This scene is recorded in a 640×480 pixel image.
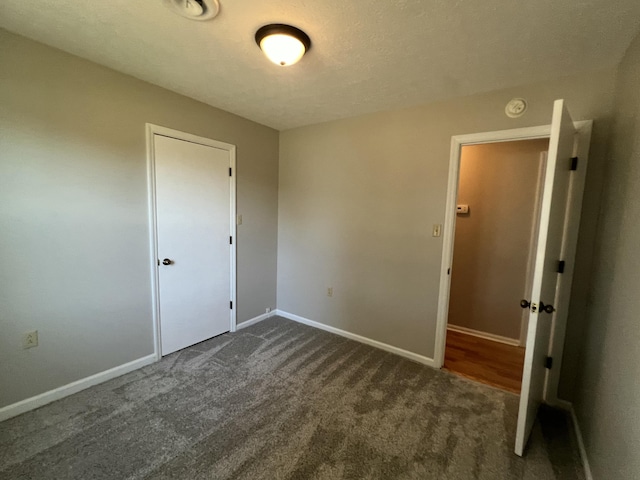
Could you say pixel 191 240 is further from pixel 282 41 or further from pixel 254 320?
pixel 282 41

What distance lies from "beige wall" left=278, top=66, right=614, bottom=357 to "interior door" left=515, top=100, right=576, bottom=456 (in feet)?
1.28

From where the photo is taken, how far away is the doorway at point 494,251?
2.97 meters

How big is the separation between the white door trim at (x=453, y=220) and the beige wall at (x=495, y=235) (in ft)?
2.28

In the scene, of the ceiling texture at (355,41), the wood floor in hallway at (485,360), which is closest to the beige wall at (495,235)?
the wood floor in hallway at (485,360)

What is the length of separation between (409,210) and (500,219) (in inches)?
53.1

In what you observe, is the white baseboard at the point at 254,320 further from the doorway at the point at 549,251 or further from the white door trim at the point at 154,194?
the doorway at the point at 549,251

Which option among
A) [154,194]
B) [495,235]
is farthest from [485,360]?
[154,194]

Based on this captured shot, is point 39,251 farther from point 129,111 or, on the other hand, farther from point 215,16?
point 215,16

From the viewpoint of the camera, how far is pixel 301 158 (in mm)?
3381

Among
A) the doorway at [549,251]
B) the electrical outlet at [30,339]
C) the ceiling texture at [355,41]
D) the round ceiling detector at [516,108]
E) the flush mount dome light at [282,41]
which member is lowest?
the electrical outlet at [30,339]

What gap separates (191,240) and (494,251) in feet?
11.1

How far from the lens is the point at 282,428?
1798 mm

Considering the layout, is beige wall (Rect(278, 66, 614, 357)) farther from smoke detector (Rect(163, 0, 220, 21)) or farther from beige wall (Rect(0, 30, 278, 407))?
smoke detector (Rect(163, 0, 220, 21))

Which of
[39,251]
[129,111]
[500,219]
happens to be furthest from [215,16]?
[500,219]
